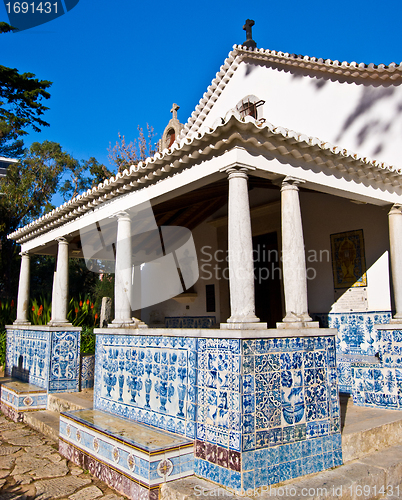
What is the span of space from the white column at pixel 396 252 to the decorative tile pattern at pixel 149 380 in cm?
309

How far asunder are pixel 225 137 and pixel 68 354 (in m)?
4.75

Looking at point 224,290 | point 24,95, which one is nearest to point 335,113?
point 224,290

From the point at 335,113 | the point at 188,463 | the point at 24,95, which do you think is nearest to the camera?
the point at 188,463

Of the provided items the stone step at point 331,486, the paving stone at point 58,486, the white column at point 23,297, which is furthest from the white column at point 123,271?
the white column at point 23,297

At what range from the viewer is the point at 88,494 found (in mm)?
3684

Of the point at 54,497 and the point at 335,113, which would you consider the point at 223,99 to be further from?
the point at 54,497

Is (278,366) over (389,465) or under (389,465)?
over

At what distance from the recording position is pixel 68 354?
278 inches

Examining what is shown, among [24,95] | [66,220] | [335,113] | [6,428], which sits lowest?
[6,428]

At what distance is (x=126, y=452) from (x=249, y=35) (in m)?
8.08

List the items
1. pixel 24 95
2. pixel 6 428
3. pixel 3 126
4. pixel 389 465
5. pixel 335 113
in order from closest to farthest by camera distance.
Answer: pixel 389 465 < pixel 6 428 < pixel 335 113 < pixel 24 95 < pixel 3 126

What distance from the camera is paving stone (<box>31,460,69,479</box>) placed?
13.5 ft

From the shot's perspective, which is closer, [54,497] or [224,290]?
[54,497]

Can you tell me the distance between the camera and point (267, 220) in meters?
7.48
